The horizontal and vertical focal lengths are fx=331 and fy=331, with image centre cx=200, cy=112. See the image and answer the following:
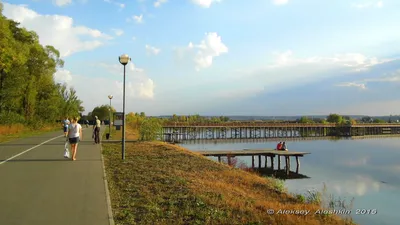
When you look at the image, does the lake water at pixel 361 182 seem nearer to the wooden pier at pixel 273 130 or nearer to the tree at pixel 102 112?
the wooden pier at pixel 273 130

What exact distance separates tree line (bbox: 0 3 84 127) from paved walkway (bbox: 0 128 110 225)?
12983mm

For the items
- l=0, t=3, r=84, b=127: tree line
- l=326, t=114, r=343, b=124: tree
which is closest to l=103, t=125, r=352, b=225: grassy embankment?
l=0, t=3, r=84, b=127: tree line

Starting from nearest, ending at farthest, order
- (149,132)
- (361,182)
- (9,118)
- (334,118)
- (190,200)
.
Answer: (190,200) → (361,182) → (149,132) → (9,118) → (334,118)

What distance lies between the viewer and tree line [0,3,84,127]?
23.6 meters

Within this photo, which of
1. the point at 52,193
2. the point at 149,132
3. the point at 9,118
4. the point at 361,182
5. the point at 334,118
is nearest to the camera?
the point at 52,193

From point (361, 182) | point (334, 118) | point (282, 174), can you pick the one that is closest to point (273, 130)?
point (334, 118)

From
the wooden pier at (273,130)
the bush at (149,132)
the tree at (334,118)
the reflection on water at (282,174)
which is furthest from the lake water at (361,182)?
the tree at (334,118)

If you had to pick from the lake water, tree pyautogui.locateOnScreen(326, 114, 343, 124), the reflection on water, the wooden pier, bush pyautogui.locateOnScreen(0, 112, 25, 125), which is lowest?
the reflection on water

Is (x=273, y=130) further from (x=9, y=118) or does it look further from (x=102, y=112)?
(x=9, y=118)

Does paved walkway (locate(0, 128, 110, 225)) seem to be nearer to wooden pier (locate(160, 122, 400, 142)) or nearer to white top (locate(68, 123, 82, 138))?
white top (locate(68, 123, 82, 138))

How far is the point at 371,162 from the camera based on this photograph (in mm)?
30906

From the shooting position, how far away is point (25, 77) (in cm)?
3209

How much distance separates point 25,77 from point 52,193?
2867 centimetres

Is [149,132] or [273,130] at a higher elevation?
[149,132]
